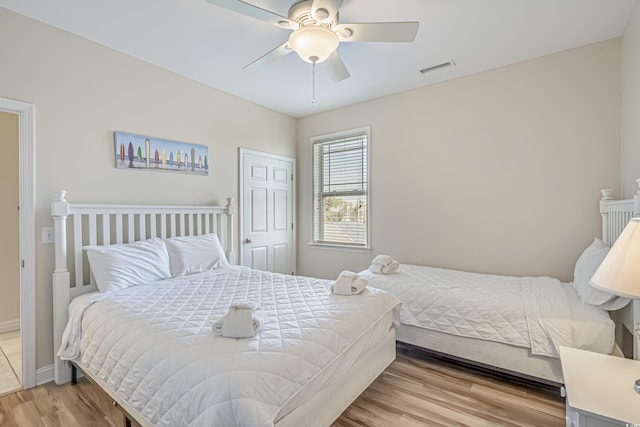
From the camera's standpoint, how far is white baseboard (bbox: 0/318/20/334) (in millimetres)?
3267

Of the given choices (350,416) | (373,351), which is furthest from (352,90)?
(350,416)

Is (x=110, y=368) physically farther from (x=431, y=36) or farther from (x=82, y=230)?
(x=431, y=36)

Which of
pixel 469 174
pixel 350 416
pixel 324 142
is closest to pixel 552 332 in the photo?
pixel 350 416

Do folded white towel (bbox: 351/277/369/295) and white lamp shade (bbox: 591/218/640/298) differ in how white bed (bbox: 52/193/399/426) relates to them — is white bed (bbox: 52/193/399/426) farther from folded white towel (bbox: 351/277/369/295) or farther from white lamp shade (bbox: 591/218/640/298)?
white lamp shade (bbox: 591/218/640/298)

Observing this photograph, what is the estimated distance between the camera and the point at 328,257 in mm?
4359

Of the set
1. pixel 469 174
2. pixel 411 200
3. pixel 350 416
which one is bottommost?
pixel 350 416

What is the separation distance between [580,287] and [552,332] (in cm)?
51

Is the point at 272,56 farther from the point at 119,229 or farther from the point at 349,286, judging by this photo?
the point at 119,229

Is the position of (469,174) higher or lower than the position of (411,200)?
higher

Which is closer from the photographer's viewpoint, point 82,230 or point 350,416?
point 350,416

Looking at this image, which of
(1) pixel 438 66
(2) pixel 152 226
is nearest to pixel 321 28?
(1) pixel 438 66

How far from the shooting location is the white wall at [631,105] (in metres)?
2.18

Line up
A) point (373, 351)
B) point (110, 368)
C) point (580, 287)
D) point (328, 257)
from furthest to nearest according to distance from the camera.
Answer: point (328, 257)
point (580, 287)
point (373, 351)
point (110, 368)

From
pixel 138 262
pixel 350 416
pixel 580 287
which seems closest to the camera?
pixel 350 416
